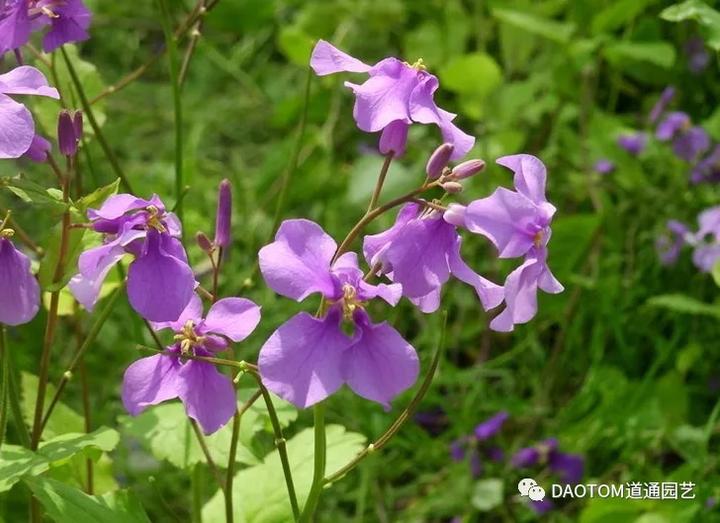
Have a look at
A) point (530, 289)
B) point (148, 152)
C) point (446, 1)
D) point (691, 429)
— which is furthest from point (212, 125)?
point (530, 289)

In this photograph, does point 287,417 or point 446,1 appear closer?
point 287,417

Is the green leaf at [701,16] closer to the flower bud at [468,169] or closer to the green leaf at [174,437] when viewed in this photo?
the flower bud at [468,169]

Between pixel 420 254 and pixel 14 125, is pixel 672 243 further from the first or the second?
pixel 14 125

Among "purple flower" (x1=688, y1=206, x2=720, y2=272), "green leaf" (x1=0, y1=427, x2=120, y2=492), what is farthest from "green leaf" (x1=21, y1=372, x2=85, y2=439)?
"purple flower" (x1=688, y1=206, x2=720, y2=272)

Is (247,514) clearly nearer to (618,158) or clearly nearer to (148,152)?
(618,158)

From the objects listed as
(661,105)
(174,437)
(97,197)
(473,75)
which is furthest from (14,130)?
(661,105)

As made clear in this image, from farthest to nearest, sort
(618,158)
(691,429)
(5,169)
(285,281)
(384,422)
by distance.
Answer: (618,158), (384,422), (691,429), (5,169), (285,281)
